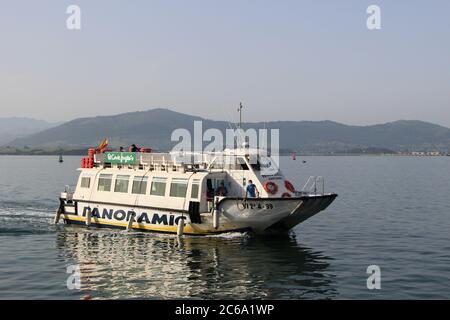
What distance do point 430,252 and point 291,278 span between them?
33.7 ft

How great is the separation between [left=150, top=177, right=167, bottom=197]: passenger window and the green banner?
3167 millimetres

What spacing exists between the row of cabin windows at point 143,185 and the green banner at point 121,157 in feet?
4.08

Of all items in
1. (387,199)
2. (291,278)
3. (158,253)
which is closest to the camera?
(291,278)

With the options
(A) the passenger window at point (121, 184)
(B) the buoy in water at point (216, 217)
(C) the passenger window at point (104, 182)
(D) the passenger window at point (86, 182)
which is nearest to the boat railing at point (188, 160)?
(A) the passenger window at point (121, 184)

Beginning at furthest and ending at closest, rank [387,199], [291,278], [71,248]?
[387,199] < [71,248] < [291,278]

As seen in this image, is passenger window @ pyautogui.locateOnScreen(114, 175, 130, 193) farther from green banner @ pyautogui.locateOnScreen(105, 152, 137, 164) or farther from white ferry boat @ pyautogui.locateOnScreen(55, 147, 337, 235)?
green banner @ pyautogui.locateOnScreen(105, 152, 137, 164)

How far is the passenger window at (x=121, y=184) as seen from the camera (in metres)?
35.7

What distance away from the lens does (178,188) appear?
32.9m

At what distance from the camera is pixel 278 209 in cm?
3048

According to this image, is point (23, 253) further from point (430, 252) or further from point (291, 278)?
point (430, 252)

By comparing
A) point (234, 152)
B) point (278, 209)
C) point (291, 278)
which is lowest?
point (291, 278)

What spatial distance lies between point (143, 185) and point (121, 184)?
216 centimetres

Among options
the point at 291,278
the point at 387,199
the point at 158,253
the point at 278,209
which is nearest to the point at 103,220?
the point at 158,253
